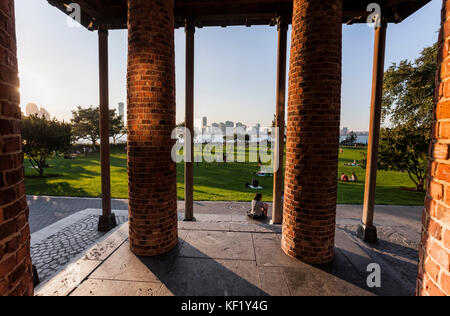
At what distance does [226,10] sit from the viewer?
20.7 ft

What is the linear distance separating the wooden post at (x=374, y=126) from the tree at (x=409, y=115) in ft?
28.5

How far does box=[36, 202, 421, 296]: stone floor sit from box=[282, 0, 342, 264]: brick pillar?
18.1 inches

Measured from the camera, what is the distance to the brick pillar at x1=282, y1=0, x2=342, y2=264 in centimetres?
346

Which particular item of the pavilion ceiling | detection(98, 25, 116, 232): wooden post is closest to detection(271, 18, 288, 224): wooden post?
the pavilion ceiling

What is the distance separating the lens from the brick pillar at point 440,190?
3.55 feet

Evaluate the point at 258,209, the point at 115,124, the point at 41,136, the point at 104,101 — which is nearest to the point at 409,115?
the point at 258,209

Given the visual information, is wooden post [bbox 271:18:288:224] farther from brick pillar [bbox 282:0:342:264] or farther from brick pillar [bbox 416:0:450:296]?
brick pillar [bbox 416:0:450:296]

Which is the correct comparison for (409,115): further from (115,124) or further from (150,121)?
(115,124)

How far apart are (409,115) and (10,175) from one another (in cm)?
2034

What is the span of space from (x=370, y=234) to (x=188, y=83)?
7.54 m

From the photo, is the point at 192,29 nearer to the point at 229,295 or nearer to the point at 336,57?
the point at 336,57

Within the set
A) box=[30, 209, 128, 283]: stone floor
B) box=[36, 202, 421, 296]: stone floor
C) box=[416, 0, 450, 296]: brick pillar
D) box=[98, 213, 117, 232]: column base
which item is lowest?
box=[30, 209, 128, 283]: stone floor

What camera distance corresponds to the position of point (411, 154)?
1229cm
